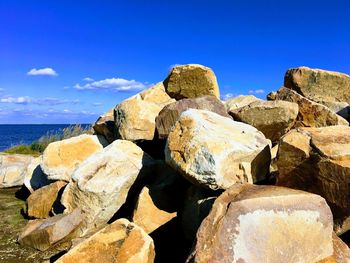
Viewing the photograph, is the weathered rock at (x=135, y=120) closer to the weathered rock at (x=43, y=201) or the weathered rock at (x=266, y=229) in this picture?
the weathered rock at (x=43, y=201)

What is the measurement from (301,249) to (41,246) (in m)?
3.71

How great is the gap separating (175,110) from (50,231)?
2.67 m

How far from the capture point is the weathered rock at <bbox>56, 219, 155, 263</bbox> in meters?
4.28

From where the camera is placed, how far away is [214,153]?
4.64 m

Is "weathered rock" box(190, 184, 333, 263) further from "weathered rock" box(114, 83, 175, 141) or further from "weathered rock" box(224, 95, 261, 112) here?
"weathered rock" box(224, 95, 261, 112)

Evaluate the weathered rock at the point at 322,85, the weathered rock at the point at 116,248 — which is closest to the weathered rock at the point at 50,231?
the weathered rock at the point at 116,248

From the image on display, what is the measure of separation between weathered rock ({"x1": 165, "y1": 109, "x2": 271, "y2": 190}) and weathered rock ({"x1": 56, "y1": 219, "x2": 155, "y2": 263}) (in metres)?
0.95

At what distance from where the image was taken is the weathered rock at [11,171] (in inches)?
387

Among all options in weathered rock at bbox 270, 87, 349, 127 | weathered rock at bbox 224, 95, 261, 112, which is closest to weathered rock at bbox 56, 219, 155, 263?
weathered rock at bbox 270, 87, 349, 127

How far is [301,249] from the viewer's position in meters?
3.60

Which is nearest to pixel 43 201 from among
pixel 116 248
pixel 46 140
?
pixel 116 248

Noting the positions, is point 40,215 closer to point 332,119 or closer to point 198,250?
point 198,250

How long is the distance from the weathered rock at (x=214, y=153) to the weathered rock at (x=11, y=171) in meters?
6.19

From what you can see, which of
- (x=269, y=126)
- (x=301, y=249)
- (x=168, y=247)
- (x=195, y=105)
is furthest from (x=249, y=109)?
(x=301, y=249)
